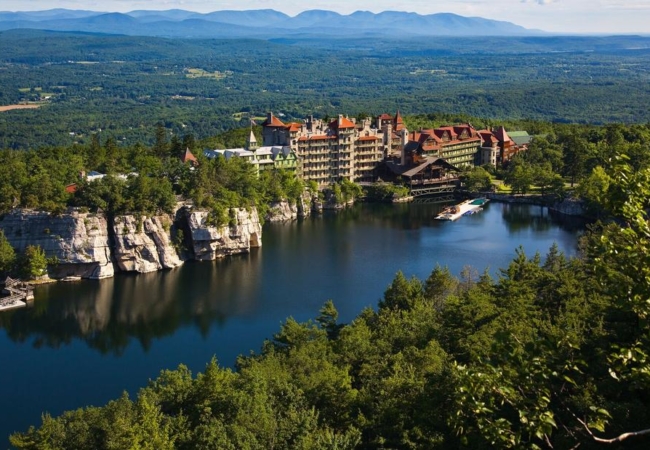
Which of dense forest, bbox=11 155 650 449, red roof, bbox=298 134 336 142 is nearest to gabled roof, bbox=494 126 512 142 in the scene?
red roof, bbox=298 134 336 142

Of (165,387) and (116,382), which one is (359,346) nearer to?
(165,387)

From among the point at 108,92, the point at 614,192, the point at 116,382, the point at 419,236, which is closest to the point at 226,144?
the point at 419,236

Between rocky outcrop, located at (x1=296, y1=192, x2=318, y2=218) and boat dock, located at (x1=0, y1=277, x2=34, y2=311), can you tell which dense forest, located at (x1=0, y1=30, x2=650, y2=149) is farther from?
boat dock, located at (x1=0, y1=277, x2=34, y2=311)

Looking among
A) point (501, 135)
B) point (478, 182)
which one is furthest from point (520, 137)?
point (478, 182)

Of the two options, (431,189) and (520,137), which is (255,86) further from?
(431,189)

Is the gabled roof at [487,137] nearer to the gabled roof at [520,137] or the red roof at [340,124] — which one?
the gabled roof at [520,137]

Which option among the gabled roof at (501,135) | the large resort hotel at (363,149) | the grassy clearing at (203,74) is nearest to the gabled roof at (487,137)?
the large resort hotel at (363,149)

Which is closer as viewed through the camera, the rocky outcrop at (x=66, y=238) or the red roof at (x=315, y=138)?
the rocky outcrop at (x=66, y=238)
